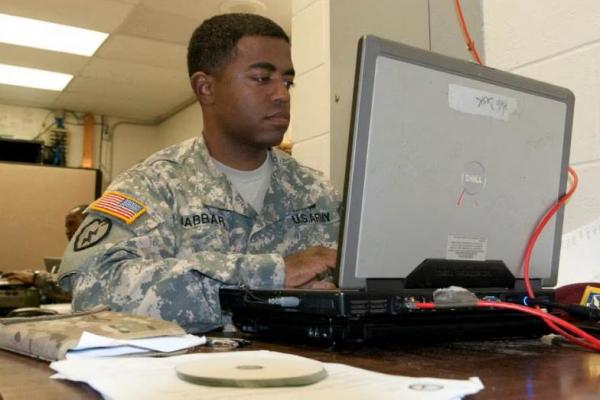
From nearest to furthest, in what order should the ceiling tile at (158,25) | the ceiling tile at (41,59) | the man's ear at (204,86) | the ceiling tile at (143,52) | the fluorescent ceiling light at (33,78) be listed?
1. the man's ear at (204,86)
2. the ceiling tile at (158,25)
3. the ceiling tile at (143,52)
4. the ceiling tile at (41,59)
5. the fluorescent ceiling light at (33,78)

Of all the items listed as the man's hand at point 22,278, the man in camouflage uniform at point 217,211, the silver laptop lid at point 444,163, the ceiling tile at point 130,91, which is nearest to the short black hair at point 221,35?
the man in camouflage uniform at point 217,211

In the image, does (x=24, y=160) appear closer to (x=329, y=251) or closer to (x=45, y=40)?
(x=45, y=40)

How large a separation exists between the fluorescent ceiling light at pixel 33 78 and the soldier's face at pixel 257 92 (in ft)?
12.0

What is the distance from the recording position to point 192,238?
126cm

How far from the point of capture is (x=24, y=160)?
5.45 meters

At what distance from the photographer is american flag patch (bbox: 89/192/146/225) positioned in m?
1.13

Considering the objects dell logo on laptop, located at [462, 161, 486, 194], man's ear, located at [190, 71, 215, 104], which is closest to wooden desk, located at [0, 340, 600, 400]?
dell logo on laptop, located at [462, 161, 486, 194]

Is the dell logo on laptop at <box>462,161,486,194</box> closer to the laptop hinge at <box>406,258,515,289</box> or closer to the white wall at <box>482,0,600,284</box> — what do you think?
the laptop hinge at <box>406,258,515,289</box>

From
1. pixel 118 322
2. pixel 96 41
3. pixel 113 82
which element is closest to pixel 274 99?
pixel 118 322

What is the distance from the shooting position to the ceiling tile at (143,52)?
13.2 ft

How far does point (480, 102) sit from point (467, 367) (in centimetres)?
33

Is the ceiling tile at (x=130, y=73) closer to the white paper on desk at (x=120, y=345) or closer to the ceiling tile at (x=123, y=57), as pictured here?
the ceiling tile at (x=123, y=57)

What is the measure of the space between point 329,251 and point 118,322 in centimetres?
39

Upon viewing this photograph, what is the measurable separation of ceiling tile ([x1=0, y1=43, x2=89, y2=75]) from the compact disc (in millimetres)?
4207
